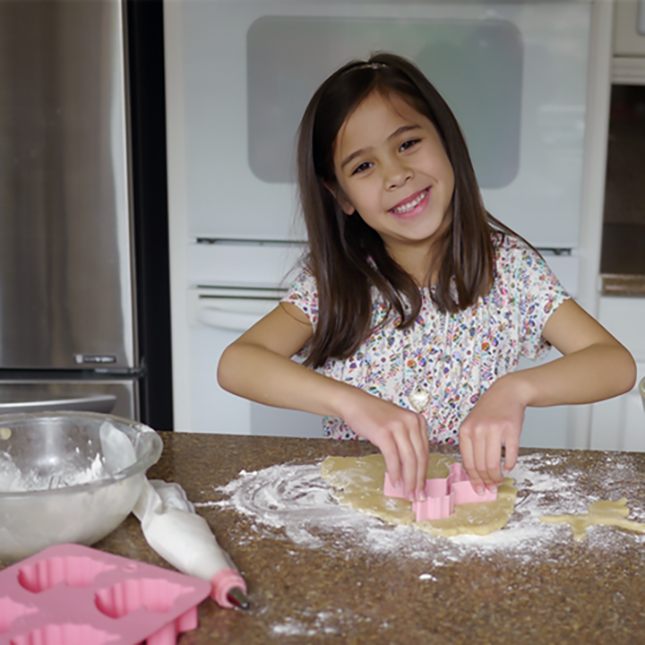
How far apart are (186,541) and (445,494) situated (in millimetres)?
273

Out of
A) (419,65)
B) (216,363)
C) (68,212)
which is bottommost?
(216,363)

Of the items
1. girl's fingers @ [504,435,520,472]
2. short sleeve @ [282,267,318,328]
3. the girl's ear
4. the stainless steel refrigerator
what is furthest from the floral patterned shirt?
the stainless steel refrigerator

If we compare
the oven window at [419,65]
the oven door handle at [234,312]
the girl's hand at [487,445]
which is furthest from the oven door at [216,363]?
the girl's hand at [487,445]

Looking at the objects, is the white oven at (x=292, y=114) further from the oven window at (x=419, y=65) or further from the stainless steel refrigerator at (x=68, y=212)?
the stainless steel refrigerator at (x=68, y=212)

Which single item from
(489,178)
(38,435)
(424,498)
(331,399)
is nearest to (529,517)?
(424,498)

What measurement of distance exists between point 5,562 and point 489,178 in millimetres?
1364

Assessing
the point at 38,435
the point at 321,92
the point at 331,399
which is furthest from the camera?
the point at 321,92

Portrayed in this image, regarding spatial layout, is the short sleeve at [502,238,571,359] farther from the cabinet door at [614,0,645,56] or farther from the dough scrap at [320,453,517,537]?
the cabinet door at [614,0,645,56]

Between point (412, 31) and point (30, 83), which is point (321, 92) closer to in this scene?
point (412, 31)

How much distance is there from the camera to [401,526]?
68cm

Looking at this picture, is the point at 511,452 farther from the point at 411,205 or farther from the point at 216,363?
the point at 216,363

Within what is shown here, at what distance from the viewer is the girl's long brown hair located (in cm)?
121

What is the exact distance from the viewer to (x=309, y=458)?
864 mm

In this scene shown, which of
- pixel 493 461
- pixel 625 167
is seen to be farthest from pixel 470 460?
pixel 625 167
